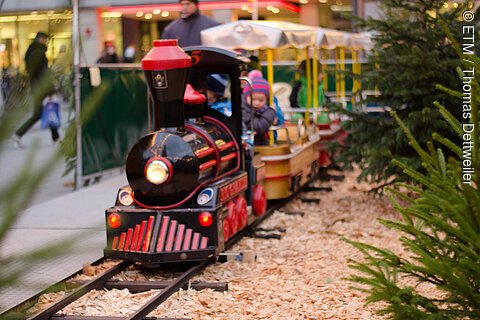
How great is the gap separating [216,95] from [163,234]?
7.86ft

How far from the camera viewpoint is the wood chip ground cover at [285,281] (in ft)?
18.9

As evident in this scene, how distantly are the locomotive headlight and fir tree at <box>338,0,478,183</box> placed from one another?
299 centimetres

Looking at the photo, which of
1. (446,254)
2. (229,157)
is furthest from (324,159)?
(446,254)

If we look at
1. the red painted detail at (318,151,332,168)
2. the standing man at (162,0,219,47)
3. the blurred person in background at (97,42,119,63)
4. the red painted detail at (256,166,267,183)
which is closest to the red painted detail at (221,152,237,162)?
the red painted detail at (256,166,267,183)

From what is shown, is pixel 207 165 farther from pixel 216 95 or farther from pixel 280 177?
pixel 280 177

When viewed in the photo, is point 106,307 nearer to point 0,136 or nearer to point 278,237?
point 278,237

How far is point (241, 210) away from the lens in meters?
7.84

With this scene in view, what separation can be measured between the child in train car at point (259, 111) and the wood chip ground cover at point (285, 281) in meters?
1.01

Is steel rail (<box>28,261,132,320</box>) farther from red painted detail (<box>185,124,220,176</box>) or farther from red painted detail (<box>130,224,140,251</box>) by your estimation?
red painted detail (<box>185,124,220,176</box>)

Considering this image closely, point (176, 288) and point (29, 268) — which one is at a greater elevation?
point (29, 268)

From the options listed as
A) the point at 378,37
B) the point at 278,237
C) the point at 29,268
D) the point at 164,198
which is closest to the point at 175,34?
the point at 378,37

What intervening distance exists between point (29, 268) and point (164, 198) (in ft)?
18.0

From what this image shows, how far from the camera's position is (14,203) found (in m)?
1.28

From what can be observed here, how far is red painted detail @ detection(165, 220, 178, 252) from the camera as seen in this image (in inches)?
258
